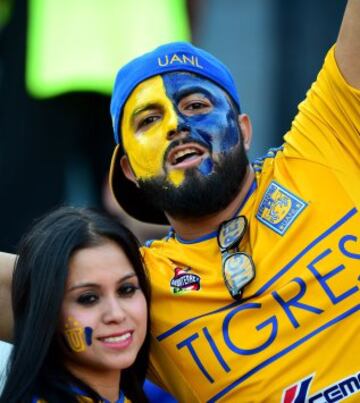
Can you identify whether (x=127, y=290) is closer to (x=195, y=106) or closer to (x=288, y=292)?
(x=288, y=292)

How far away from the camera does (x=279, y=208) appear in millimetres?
4059

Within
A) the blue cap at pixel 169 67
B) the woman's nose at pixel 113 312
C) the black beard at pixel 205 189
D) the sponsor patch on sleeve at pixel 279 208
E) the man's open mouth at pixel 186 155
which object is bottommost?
the woman's nose at pixel 113 312

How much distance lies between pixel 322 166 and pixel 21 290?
1.03 m

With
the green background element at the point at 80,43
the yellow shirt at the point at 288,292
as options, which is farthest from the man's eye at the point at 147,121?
the green background element at the point at 80,43

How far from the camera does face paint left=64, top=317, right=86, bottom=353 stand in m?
3.62

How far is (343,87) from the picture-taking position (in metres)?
3.99

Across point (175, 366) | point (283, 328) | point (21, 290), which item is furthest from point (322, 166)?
point (21, 290)

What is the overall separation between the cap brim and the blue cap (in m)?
0.31

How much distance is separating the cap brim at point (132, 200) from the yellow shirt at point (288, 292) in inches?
16.4

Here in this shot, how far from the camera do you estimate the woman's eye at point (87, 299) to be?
11.9 ft

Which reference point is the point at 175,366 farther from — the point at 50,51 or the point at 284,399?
the point at 50,51

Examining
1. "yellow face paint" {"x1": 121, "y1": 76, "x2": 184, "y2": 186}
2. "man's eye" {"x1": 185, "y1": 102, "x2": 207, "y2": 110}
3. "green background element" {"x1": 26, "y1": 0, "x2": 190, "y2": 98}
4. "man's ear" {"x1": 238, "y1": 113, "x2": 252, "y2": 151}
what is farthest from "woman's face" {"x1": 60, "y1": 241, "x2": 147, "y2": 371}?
"green background element" {"x1": 26, "y1": 0, "x2": 190, "y2": 98}

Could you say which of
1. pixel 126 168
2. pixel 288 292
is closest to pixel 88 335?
pixel 288 292

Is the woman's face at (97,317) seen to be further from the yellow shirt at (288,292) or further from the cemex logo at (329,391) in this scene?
the cemex logo at (329,391)
